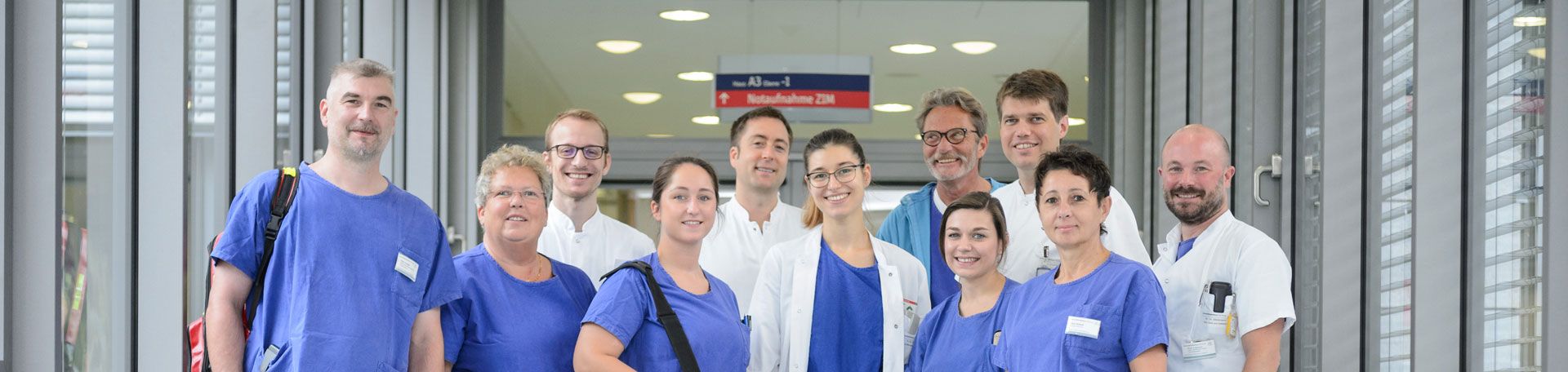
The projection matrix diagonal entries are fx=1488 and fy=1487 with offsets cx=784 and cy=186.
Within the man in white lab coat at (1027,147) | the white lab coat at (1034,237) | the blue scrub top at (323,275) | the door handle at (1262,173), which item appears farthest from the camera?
the door handle at (1262,173)

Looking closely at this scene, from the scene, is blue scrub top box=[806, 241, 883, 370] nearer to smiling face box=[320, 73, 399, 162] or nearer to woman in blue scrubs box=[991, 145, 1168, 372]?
woman in blue scrubs box=[991, 145, 1168, 372]

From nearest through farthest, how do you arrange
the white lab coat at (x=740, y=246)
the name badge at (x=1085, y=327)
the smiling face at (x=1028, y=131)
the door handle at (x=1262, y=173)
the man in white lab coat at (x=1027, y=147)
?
the name badge at (x=1085, y=327)
the man in white lab coat at (x=1027, y=147)
the smiling face at (x=1028, y=131)
the white lab coat at (x=740, y=246)
the door handle at (x=1262, y=173)

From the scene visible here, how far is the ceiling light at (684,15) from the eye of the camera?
7.21 meters

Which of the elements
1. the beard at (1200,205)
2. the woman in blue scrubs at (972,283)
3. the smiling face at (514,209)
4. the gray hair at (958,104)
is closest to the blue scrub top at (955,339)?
the woman in blue scrubs at (972,283)

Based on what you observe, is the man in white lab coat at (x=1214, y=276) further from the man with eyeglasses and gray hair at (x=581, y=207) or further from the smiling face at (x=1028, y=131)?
the man with eyeglasses and gray hair at (x=581, y=207)

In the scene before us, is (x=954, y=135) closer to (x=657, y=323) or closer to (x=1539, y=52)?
(x=657, y=323)

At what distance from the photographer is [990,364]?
11.9ft

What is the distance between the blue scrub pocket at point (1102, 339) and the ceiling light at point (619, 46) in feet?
14.0

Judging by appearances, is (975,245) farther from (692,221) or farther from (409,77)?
(409,77)

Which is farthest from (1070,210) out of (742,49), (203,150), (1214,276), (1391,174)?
(742,49)

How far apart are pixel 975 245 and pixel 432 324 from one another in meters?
1.35

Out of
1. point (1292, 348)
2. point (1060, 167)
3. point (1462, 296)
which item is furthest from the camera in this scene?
point (1292, 348)

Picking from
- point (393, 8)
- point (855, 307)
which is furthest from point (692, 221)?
point (393, 8)

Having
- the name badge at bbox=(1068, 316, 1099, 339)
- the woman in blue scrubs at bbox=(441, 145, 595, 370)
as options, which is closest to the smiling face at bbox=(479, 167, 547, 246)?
the woman in blue scrubs at bbox=(441, 145, 595, 370)
